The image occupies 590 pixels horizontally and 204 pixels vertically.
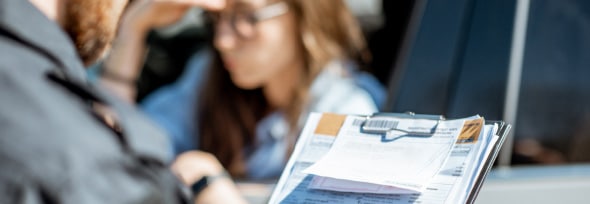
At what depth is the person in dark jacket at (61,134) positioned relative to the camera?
131cm

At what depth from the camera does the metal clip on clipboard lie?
5.52 feet

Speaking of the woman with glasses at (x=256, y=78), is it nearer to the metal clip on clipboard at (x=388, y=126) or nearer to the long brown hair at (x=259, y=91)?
the long brown hair at (x=259, y=91)

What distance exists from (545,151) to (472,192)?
171cm

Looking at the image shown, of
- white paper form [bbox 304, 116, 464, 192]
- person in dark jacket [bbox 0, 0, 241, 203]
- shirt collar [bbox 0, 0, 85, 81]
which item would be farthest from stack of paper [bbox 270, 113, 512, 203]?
shirt collar [bbox 0, 0, 85, 81]

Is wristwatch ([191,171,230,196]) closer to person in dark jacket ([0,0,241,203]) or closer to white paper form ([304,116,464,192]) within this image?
white paper form ([304,116,464,192])

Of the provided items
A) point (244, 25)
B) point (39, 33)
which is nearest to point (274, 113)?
point (244, 25)

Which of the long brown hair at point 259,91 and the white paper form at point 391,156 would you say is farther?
the long brown hair at point 259,91

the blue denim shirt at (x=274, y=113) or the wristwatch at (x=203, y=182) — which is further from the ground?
the wristwatch at (x=203, y=182)

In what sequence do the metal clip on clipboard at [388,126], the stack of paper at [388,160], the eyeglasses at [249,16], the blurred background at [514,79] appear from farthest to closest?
1. the eyeglasses at [249,16]
2. the blurred background at [514,79]
3. the metal clip on clipboard at [388,126]
4. the stack of paper at [388,160]

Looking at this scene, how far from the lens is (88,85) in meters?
1.47

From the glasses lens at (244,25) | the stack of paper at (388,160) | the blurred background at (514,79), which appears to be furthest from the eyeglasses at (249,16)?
the stack of paper at (388,160)

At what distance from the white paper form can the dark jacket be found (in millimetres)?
281

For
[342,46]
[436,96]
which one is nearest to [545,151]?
[436,96]

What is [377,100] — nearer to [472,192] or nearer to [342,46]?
[342,46]
